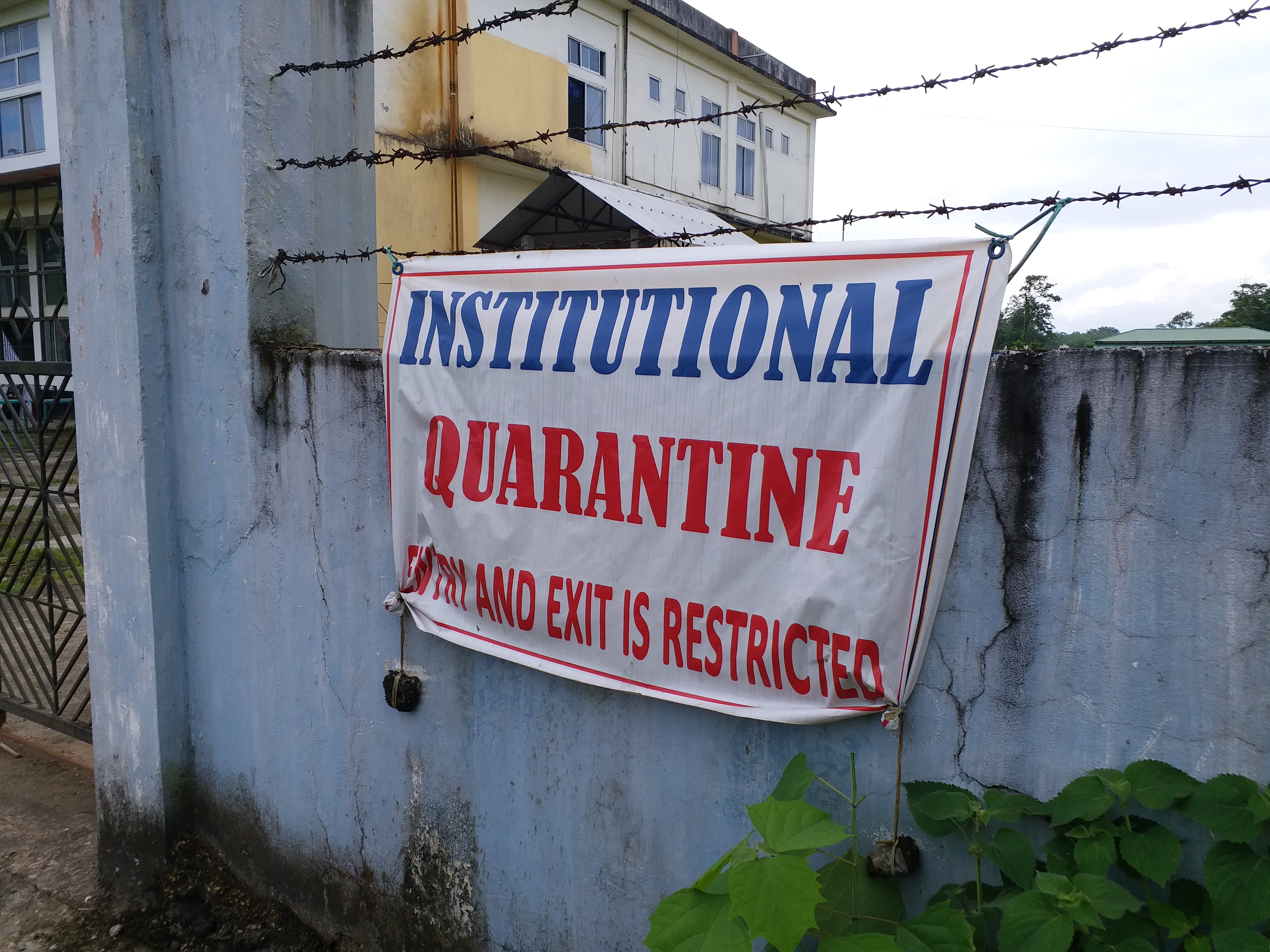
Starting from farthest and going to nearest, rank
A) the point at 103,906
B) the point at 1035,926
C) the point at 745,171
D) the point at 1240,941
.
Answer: the point at 745,171, the point at 103,906, the point at 1035,926, the point at 1240,941

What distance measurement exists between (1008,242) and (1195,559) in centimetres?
62

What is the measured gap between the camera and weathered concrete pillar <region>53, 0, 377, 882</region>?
2.84 m

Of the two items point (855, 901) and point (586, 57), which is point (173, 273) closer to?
point (855, 901)

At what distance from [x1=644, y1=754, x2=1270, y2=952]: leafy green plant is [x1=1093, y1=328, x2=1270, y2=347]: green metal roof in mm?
717

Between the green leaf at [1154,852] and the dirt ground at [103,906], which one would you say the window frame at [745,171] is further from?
the green leaf at [1154,852]

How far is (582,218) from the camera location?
10.5m

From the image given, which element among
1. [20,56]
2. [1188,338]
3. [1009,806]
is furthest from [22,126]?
[1009,806]

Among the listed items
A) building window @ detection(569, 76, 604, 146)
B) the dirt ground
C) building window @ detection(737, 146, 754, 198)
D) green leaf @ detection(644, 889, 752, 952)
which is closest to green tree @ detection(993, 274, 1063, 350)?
green leaf @ detection(644, 889, 752, 952)

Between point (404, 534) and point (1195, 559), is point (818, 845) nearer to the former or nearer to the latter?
point (1195, 559)

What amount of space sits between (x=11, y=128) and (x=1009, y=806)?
1717 cm

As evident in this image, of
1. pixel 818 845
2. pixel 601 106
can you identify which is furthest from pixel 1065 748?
pixel 601 106

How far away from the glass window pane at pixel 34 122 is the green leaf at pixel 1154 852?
54.7 feet

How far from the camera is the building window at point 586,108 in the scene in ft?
42.4

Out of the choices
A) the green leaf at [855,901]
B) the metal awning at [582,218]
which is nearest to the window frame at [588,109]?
the metal awning at [582,218]
